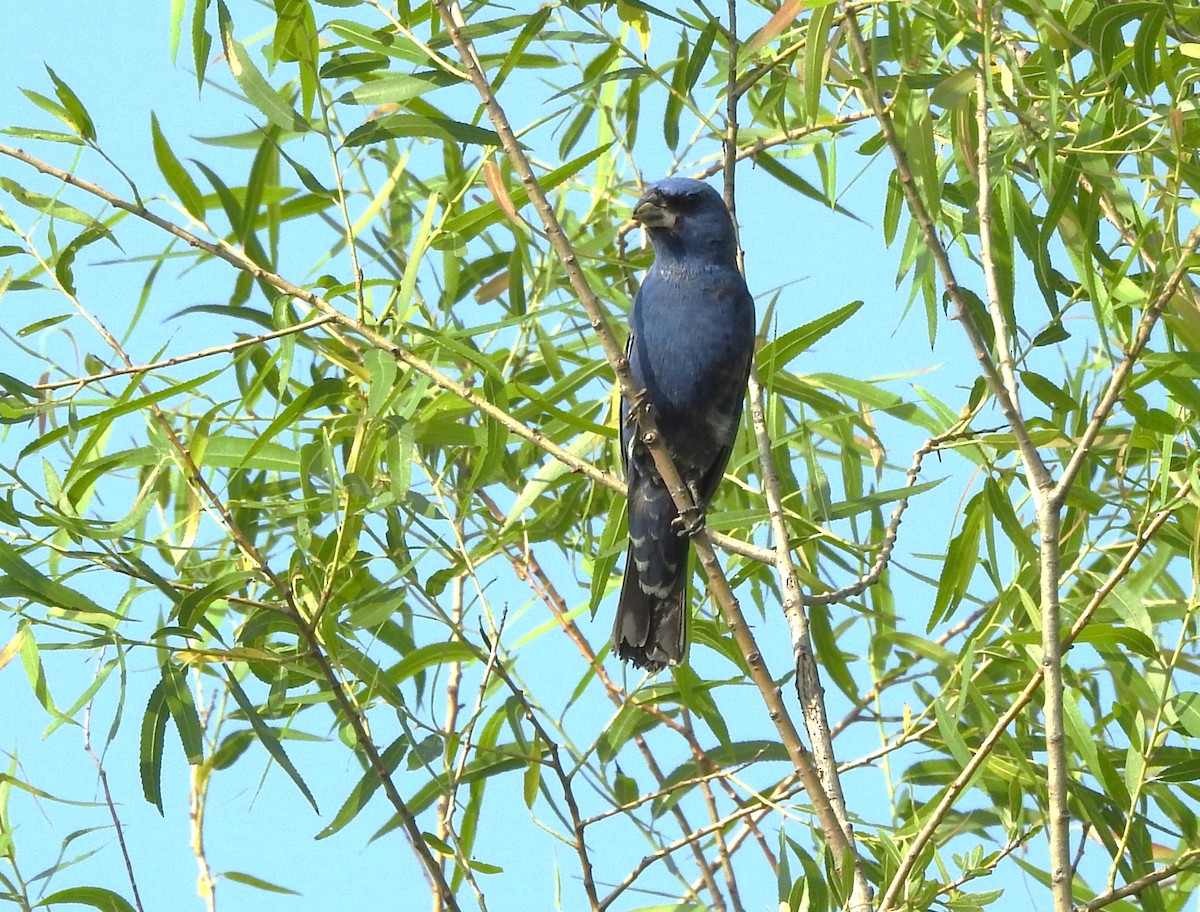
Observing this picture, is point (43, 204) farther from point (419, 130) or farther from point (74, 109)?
point (419, 130)

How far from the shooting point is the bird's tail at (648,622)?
4.22 metres

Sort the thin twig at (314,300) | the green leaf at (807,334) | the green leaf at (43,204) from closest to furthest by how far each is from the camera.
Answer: the thin twig at (314,300)
the green leaf at (43,204)
the green leaf at (807,334)

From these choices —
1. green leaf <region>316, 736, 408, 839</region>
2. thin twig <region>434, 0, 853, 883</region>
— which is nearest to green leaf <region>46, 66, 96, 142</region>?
thin twig <region>434, 0, 853, 883</region>

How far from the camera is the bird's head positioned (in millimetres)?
4492

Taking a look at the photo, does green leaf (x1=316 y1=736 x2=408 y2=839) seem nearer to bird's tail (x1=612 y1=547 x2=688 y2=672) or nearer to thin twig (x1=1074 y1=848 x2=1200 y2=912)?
bird's tail (x1=612 y1=547 x2=688 y2=672)

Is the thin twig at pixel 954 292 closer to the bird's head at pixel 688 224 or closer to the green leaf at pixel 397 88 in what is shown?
the green leaf at pixel 397 88

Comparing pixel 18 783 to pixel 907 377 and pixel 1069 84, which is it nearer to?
pixel 907 377

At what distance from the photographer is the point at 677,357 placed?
180 inches

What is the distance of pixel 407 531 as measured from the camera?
3.58 m

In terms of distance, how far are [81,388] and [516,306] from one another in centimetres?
121

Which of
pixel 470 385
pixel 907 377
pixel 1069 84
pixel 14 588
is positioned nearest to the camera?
pixel 14 588

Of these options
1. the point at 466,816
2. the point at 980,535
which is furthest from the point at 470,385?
the point at 980,535

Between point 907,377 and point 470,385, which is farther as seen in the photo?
point 470,385

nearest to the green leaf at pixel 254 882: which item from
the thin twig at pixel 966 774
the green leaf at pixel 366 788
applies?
the green leaf at pixel 366 788
